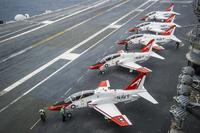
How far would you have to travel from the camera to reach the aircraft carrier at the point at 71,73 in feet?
94.4

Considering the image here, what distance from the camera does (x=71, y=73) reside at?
4259 cm

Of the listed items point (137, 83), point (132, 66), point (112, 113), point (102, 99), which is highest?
point (137, 83)

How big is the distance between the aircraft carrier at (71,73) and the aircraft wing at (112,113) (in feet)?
4.78

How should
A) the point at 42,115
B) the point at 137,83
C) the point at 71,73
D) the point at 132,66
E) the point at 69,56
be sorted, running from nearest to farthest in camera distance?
the point at 42,115 < the point at 137,83 < the point at 132,66 < the point at 71,73 < the point at 69,56

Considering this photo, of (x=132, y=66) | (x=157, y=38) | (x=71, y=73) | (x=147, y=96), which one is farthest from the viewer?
(x=157, y=38)

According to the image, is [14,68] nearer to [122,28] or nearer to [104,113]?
[104,113]

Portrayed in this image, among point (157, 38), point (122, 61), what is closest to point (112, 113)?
point (122, 61)

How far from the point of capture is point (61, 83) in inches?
1540

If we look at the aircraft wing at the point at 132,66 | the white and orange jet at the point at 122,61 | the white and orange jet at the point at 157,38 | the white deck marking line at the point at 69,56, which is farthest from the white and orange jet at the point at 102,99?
the white and orange jet at the point at 157,38

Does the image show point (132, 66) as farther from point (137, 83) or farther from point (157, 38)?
point (157, 38)

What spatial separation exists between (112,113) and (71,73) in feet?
55.0

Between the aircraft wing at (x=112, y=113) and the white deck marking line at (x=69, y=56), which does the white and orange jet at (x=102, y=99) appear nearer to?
the aircraft wing at (x=112, y=113)

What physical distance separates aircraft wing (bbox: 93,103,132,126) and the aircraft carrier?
1457 millimetres

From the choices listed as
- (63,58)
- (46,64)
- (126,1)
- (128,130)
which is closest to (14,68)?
(46,64)
